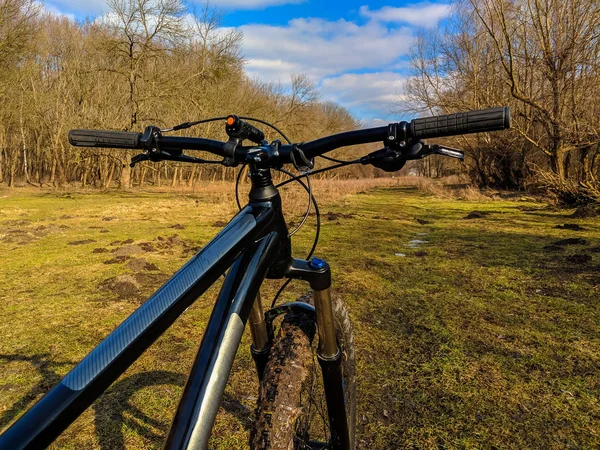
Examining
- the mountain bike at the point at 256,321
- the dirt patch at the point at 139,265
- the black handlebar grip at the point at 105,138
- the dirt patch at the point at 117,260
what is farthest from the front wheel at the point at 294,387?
the dirt patch at the point at 117,260

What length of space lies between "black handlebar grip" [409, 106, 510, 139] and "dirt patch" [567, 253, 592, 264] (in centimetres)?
648

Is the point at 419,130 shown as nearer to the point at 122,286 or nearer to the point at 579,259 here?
the point at 122,286

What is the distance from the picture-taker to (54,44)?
2416 cm

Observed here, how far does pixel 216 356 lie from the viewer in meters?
1.07

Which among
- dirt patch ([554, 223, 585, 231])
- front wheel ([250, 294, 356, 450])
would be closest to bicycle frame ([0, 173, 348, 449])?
front wheel ([250, 294, 356, 450])

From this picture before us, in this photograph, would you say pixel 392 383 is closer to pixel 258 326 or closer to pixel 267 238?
pixel 258 326

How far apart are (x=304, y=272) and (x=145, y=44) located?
22.0 m

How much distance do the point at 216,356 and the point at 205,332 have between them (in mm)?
81

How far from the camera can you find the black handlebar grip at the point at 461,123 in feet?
4.00

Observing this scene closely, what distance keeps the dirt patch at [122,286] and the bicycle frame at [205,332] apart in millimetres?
4239

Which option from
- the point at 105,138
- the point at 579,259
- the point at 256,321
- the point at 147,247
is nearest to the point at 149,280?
the point at 147,247

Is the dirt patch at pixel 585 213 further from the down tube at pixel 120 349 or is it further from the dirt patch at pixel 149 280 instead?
the down tube at pixel 120 349

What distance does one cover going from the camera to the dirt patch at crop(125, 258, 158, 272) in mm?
6294

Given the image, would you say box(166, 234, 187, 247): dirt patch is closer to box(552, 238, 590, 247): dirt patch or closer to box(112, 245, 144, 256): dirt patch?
box(112, 245, 144, 256): dirt patch
